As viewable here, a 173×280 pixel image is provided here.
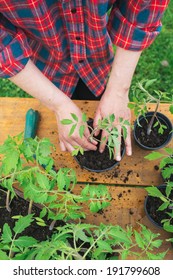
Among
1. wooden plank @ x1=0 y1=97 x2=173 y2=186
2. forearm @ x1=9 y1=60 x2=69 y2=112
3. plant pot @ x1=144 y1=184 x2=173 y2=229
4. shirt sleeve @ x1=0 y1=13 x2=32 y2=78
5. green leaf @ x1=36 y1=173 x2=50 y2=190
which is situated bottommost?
plant pot @ x1=144 y1=184 x2=173 y2=229

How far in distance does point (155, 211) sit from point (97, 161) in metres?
0.25

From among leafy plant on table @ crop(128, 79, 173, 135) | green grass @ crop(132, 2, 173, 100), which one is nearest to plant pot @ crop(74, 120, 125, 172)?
leafy plant on table @ crop(128, 79, 173, 135)

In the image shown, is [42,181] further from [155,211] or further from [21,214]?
[155,211]

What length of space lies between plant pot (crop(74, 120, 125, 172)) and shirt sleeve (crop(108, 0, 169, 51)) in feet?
1.12

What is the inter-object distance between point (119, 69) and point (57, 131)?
12.4 inches

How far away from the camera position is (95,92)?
55.8 inches

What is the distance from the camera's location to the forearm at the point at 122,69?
120 centimetres

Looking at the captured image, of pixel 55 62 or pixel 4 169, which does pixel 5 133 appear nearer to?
pixel 55 62

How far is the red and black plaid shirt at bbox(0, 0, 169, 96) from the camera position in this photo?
1045 mm

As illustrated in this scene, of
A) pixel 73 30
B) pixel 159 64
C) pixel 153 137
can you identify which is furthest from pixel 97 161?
pixel 159 64

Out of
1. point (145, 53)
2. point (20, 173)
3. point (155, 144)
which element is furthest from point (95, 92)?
point (145, 53)

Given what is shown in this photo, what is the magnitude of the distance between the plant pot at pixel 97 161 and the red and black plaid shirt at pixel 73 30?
31cm

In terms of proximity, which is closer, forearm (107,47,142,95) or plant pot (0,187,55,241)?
plant pot (0,187,55,241)

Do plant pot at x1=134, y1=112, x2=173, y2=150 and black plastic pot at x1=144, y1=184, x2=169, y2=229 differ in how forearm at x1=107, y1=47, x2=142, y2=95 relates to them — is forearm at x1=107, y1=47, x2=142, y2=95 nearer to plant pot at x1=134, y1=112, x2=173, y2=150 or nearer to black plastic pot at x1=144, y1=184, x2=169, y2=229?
plant pot at x1=134, y1=112, x2=173, y2=150
